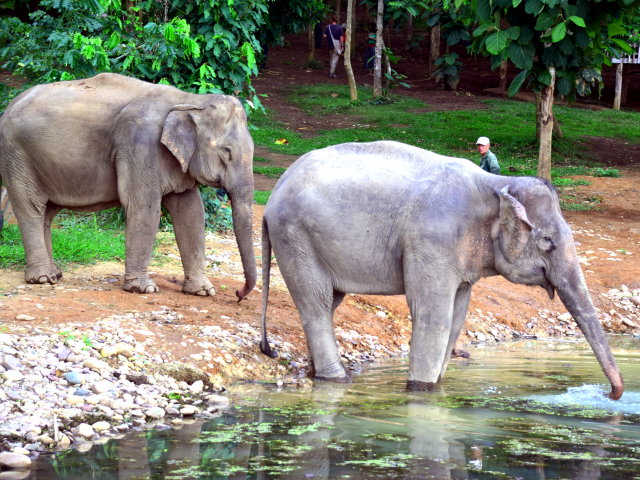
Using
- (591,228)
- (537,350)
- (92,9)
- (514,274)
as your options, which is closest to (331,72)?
(591,228)

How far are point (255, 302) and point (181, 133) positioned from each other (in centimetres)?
181

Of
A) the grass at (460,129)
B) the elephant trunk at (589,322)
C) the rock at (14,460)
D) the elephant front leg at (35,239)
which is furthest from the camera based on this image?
the grass at (460,129)

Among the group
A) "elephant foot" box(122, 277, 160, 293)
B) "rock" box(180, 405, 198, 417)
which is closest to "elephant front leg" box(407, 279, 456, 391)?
"rock" box(180, 405, 198, 417)

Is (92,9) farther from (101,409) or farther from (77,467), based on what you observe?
(77,467)

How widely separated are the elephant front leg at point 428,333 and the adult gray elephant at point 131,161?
218 cm

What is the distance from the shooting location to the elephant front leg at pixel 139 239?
915 centimetres

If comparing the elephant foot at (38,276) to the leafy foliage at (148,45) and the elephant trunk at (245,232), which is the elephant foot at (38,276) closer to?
the elephant trunk at (245,232)

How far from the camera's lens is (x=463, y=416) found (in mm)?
6664

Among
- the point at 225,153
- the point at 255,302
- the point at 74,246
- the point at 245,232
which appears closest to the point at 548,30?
the point at 225,153

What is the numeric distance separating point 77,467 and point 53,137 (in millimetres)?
4669

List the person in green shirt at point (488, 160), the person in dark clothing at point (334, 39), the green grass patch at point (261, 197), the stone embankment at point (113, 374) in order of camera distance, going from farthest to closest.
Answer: the person in dark clothing at point (334, 39) < the green grass patch at point (261, 197) < the person in green shirt at point (488, 160) < the stone embankment at point (113, 374)

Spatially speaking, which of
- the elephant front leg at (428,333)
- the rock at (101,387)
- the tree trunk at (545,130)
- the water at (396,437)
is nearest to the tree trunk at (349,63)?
the tree trunk at (545,130)

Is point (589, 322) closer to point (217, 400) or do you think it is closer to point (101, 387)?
point (217, 400)

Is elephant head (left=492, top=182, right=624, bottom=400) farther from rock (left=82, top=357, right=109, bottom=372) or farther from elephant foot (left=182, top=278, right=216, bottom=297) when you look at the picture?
elephant foot (left=182, top=278, right=216, bottom=297)
